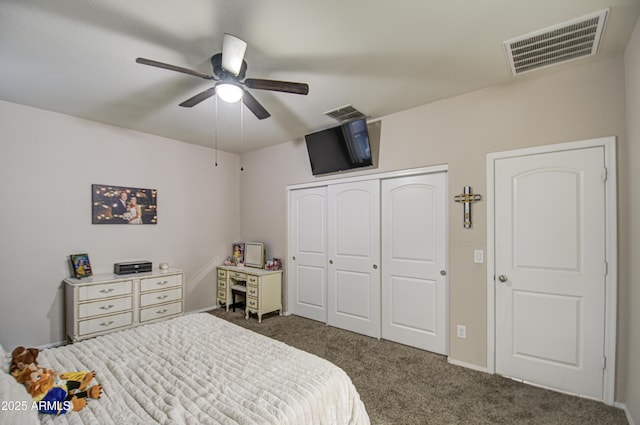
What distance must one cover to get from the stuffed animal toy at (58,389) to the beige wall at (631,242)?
3.18 metres

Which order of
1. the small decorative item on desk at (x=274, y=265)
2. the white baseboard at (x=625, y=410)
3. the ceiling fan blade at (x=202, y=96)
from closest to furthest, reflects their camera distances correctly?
1. the white baseboard at (x=625, y=410)
2. the ceiling fan blade at (x=202, y=96)
3. the small decorative item on desk at (x=274, y=265)

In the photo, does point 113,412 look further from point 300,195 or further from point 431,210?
point 300,195

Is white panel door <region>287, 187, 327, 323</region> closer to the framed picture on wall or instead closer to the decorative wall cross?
the decorative wall cross

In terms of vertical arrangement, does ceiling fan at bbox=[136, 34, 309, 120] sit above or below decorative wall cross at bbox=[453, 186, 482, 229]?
above

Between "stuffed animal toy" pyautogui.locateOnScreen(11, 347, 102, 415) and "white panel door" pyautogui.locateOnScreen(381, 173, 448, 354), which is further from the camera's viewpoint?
"white panel door" pyautogui.locateOnScreen(381, 173, 448, 354)

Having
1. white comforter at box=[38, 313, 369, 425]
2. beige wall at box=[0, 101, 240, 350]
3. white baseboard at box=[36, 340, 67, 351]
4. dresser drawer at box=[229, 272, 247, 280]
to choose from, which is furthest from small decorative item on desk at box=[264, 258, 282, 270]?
white baseboard at box=[36, 340, 67, 351]

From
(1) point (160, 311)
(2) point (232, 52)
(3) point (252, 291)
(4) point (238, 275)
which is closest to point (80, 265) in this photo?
(1) point (160, 311)

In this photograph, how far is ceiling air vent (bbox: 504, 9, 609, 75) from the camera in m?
1.77

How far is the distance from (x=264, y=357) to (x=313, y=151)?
2.75m

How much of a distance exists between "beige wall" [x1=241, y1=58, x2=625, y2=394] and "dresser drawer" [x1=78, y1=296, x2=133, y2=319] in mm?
3387

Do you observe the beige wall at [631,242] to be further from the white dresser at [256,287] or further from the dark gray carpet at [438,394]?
the white dresser at [256,287]

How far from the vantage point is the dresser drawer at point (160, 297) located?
11.3 ft

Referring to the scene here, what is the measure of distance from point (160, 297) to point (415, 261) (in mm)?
3208

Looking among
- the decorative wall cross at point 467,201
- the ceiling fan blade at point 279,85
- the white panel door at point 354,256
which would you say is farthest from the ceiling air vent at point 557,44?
the white panel door at point 354,256
